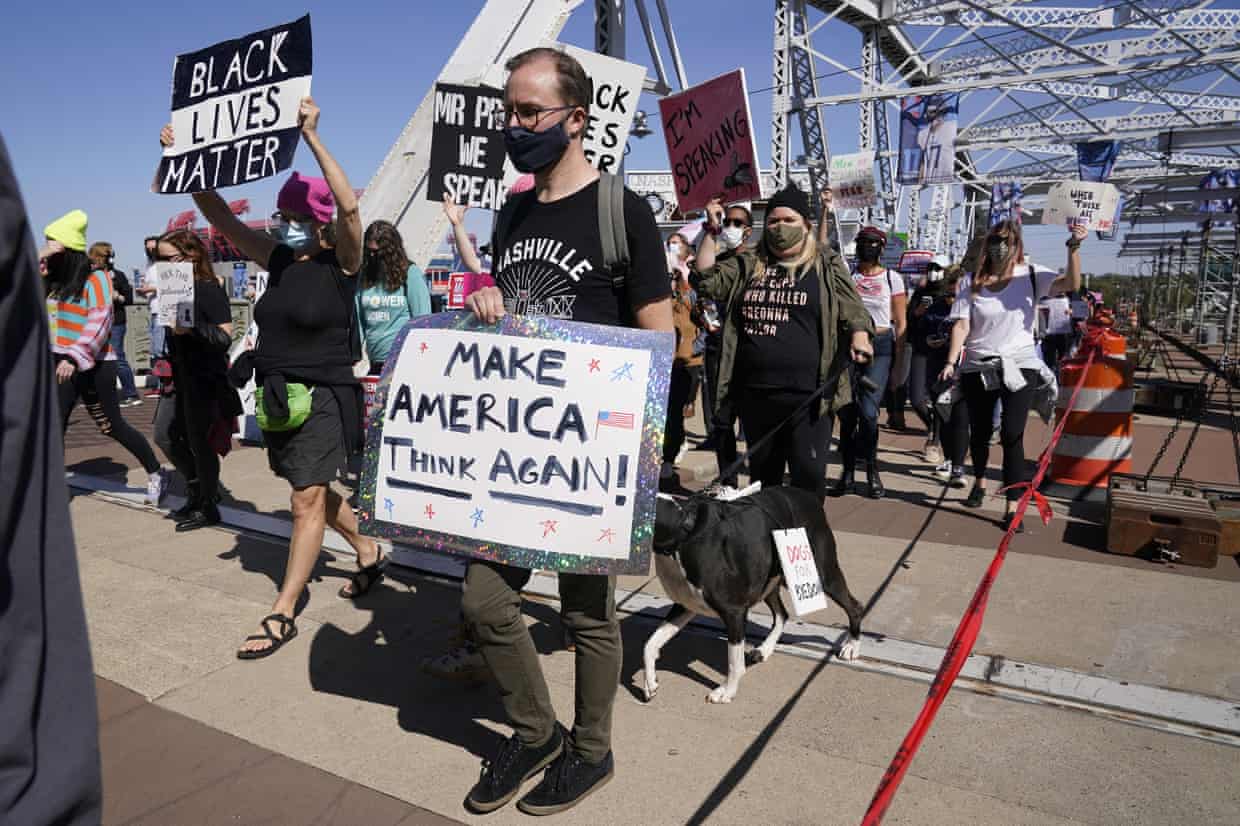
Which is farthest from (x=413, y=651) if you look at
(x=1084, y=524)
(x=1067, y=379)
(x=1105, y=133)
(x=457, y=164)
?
(x=1105, y=133)

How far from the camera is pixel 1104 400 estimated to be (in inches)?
267

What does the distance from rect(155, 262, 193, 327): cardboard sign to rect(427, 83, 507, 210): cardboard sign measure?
5.47 feet

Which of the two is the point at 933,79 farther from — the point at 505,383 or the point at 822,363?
the point at 505,383

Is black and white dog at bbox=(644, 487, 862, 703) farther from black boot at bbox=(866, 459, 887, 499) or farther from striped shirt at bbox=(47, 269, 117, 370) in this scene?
striped shirt at bbox=(47, 269, 117, 370)

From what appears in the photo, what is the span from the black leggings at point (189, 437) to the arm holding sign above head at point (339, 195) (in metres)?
2.29

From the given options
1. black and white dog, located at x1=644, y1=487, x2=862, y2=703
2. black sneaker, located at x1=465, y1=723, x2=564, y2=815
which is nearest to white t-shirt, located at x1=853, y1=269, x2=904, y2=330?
black and white dog, located at x1=644, y1=487, x2=862, y2=703

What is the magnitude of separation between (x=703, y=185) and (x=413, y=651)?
148 inches

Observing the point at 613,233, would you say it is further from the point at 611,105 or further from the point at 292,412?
the point at 611,105

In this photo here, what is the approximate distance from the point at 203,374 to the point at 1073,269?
580 centimetres

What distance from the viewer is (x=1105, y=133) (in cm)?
2719

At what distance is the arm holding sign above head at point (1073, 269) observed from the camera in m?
5.79

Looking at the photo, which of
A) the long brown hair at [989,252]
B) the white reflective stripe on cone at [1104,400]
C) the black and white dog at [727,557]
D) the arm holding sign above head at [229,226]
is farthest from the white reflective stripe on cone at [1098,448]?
the arm holding sign above head at [229,226]

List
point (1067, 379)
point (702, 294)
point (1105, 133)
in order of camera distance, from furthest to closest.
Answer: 1. point (1105, 133)
2. point (1067, 379)
3. point (702, 294)

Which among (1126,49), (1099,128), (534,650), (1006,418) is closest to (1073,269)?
(1006,418)
